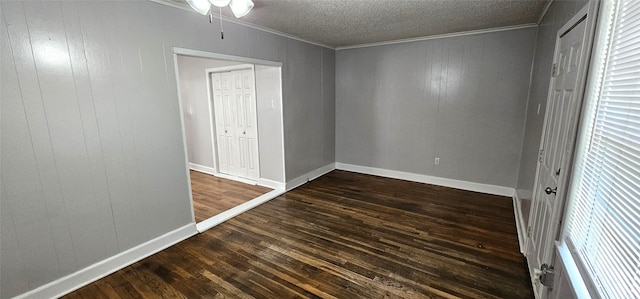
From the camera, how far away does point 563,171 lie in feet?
5.00

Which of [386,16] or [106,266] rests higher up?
[386,16]

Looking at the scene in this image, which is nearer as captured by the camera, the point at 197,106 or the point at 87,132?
the point at 87,132

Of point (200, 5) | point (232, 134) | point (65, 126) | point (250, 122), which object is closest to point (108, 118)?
point (65, 126)

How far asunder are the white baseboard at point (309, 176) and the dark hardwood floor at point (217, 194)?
0.39m

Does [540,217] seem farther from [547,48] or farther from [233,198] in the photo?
[233,198]

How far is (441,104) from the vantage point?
167 inches

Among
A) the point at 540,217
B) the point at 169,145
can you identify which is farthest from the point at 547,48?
the point at 169,145

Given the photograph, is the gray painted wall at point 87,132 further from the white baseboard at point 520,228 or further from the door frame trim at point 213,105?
the white baseboard at point 520,228

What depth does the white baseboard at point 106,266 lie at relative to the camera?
204cm

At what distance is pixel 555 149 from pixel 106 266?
3667mm

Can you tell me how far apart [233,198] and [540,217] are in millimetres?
3608

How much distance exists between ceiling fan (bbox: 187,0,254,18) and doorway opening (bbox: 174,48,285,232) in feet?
4.04

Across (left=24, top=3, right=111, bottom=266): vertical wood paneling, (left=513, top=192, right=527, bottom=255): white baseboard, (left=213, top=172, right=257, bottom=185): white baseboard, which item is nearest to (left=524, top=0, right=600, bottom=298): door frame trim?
(left=513, top=192, right=527, bottom=255): white baseboard

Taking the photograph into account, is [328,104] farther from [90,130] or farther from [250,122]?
[90,130]
